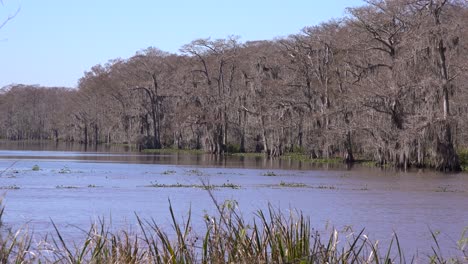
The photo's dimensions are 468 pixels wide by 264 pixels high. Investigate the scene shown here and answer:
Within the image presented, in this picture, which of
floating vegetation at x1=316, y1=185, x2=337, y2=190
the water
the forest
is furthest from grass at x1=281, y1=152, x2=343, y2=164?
floating vegetation at x1=316, y1=185, x2=337, y2=190

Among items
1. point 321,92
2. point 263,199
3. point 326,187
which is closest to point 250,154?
point 321,92

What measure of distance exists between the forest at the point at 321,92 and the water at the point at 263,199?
210 inches

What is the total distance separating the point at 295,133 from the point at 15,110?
70.8 metres

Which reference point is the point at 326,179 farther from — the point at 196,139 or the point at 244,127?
the point at 196,139

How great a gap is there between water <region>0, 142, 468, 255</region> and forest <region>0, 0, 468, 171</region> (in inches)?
210

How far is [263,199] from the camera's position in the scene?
1992 centimetres

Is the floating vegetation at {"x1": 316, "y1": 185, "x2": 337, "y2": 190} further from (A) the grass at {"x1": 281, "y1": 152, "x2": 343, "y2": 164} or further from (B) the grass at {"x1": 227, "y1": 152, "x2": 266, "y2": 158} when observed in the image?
(B) the grass at {"x1": 227, "y1": 152, "x2": 266, "y2": 158}

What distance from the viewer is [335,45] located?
4644 cm

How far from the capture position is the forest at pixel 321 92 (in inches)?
1366

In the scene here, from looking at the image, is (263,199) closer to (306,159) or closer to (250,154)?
(306,159)

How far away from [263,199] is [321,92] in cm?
2865

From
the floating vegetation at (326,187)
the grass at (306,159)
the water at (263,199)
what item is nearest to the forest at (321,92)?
the grass at (306,159)

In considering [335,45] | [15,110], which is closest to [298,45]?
[335,45]

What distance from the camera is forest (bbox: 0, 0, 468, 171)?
34.7 meters
